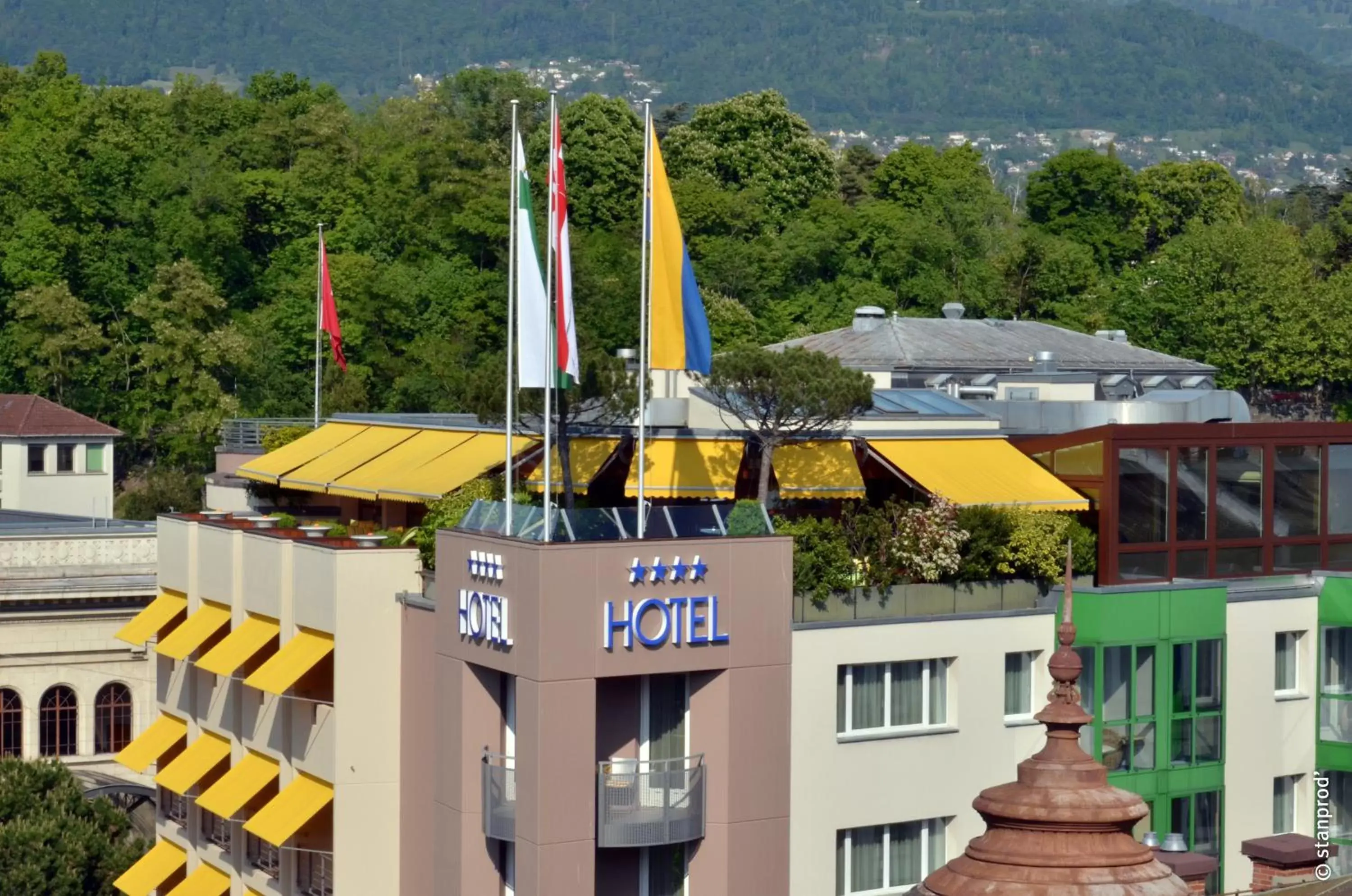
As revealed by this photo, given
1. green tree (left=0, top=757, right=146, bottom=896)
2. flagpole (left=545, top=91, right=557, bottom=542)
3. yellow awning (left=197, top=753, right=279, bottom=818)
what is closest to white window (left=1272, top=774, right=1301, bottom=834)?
flagpole (left=545, top=91, right=557, bottom=542)

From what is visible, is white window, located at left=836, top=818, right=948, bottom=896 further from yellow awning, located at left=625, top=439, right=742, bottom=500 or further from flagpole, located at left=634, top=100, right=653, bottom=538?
yellow awning, located at left=625, top=439, right=742, bottom=500

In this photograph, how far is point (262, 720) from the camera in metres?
42.8

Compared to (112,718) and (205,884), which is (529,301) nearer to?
(205,884)

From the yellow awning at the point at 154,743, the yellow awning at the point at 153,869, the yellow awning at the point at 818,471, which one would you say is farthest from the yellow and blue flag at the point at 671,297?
the yellow awning at the point at 153,869

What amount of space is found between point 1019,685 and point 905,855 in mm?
3285

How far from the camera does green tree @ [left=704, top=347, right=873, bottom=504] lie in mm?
37469

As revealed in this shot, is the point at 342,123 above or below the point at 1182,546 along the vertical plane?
above

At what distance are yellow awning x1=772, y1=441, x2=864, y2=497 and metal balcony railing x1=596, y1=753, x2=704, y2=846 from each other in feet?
18.6

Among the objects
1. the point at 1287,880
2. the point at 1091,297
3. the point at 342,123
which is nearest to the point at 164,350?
the point at 342,123

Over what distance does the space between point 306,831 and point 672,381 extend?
10.4 m

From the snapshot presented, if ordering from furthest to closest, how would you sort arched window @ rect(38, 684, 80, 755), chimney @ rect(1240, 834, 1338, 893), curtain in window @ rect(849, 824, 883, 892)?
arched window @ rect(38, 684, 80, 755), curtain in window @ rect(849, 824, 883, 892), chimney @ rect(1240, 834, 1338, 893)

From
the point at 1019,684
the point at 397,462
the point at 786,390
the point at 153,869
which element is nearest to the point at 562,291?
the point at 786,390

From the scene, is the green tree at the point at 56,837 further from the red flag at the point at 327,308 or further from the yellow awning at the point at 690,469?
the yellow awning at the point at 690,469

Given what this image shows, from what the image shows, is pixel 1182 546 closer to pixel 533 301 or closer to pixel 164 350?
pixel 533 301
